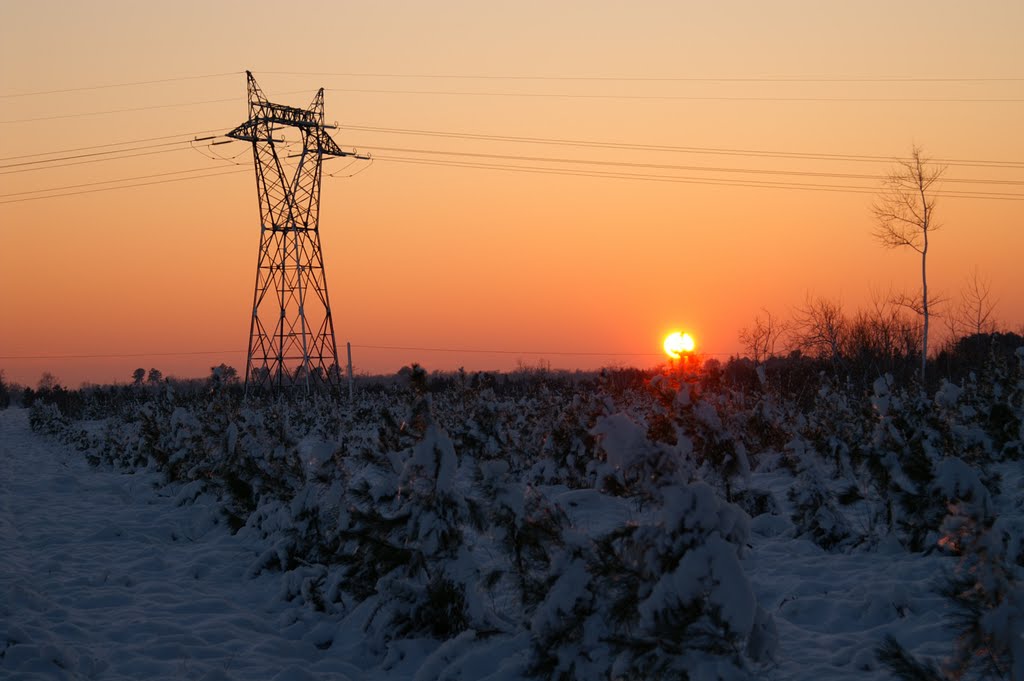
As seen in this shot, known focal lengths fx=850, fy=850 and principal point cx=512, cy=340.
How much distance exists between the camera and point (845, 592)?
779 centimetres

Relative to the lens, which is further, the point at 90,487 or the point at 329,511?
the point at 90,487

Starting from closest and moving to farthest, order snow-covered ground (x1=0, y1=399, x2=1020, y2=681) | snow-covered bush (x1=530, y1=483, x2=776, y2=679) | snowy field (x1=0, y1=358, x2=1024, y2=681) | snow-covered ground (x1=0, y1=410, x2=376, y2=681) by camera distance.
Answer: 1. snow-covered bush (x1=530, y1=483, x2=776, y2=679)
2. snowy field (x1=0, y1=358, x2=1024, y2=681)
3. snow-covered ground (x1=0, y1=399, x2=1020, y2=681)
4. snow-covered ground (x1=0, y1=410, x2=376, y2=681)

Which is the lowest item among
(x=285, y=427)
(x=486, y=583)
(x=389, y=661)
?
(x=389, y=661)

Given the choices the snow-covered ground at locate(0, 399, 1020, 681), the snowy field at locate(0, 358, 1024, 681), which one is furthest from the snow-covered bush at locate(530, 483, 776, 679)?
the snow-covered ground at locate(0, 399, 1020, 681)

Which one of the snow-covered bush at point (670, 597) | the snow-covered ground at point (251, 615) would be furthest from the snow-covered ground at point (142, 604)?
the snow-covered bush at point (670, 597)

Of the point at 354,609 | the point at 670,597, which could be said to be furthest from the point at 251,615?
the point at 670,597

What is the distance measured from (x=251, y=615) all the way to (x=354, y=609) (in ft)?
3.54

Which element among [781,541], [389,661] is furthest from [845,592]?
[389,661]

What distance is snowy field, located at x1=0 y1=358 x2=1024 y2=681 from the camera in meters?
5.24

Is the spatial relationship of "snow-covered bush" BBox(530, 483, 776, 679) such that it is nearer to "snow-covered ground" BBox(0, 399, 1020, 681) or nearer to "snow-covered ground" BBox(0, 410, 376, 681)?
"snow-covered ground" BBox(0, 399, 1020, 681)

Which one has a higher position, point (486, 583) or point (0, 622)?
point (486, 583)

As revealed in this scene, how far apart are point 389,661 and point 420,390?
226 centimetres

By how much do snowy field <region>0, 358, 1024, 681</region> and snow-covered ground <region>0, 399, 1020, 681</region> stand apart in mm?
19

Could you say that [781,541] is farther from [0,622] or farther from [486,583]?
[0,622]
